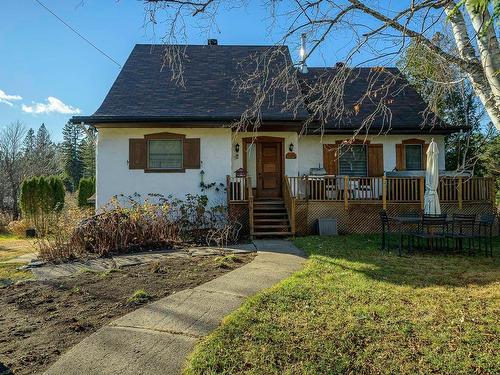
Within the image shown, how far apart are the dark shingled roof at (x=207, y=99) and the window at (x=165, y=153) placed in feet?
2.83

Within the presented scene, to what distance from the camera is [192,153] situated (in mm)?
11914

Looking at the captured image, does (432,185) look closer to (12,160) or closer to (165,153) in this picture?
(165,153)

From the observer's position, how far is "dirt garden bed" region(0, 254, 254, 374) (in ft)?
10.8

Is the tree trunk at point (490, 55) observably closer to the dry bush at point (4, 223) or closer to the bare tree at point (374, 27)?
the bare tree at point (374, 27)

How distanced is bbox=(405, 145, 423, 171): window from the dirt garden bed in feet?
31.6

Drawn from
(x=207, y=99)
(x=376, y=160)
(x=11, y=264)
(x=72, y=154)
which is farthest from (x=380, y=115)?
(x=72, y=154)

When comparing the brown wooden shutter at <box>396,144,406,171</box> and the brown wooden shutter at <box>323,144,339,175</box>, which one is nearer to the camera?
the brown wooden shutter at <box>323,144,339,175</box>

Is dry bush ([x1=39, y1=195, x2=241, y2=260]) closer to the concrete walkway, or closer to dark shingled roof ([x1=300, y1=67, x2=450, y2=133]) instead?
the concrete walkway

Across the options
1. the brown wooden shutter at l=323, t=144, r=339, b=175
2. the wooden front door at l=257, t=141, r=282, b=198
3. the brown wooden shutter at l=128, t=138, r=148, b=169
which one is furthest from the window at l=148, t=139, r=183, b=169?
the brown wooden shutter at l=323, t=144, r=339, b=175

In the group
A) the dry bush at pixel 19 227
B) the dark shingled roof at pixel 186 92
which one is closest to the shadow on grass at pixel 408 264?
the dark shingled roof at pixel 186 92

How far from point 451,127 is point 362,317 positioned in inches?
467

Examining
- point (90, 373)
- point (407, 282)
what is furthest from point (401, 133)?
point (90, 373)

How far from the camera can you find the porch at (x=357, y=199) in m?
11.4

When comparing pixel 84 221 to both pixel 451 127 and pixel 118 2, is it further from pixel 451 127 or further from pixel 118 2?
pixel 451 127
